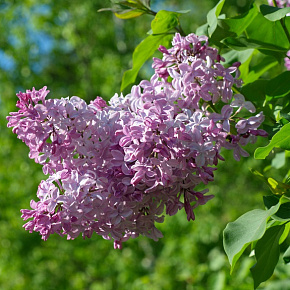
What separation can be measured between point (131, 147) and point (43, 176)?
433cm

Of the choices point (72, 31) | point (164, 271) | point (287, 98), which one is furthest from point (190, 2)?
point (287, 98)

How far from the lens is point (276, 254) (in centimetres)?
74

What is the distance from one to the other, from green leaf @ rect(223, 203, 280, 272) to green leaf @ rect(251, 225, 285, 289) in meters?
0.06

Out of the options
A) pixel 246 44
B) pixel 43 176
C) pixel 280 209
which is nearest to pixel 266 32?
pixel 246 44

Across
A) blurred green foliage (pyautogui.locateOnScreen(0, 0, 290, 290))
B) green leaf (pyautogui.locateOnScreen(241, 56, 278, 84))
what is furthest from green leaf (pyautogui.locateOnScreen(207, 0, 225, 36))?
blurred green foliage (pyautogui.locateOnScreen(0, 0, 290, 290))

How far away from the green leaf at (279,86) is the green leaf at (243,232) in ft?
0.87

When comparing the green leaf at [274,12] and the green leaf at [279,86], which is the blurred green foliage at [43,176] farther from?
the green leaf at [274,12]

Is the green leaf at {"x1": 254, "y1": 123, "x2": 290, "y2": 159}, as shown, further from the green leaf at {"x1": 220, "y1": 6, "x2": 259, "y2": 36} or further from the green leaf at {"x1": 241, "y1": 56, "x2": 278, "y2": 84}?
the green leaf at {"x1": 241, "y1": 56, "x2": 278, "y2": 84}

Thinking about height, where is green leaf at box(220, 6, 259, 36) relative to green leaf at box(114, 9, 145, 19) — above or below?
above

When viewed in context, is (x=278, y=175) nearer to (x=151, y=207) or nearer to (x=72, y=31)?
(x=72, y=31)

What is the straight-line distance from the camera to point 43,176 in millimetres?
4891

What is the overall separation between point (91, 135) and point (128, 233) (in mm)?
188

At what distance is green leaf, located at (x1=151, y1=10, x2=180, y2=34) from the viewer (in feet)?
2.89

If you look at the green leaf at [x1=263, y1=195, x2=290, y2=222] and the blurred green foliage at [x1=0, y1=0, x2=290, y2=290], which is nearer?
the green leaf at [x1=263, y1=195, x2=290, y2=222]
